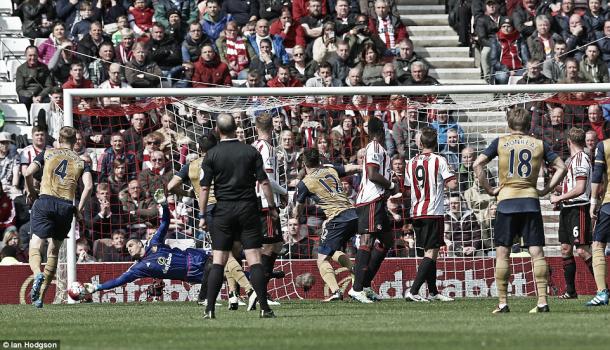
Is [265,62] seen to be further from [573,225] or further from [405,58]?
[573,225]

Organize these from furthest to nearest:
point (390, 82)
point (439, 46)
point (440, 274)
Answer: point (439, 46) → point (390, 82) → point (440, 274)

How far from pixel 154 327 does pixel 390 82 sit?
461 inches

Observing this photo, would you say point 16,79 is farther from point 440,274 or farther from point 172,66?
point 440,274

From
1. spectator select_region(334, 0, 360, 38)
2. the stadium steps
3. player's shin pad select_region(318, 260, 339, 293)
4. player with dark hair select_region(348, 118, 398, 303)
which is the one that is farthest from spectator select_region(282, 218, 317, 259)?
the stadium steps

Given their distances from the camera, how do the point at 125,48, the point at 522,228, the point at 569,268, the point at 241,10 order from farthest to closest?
1. the point at 241,10
2. the point at 125,48
3. the point at 569,268
4. the point at 522,228

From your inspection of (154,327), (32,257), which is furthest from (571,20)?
(154,327)

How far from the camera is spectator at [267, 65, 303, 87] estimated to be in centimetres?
2411

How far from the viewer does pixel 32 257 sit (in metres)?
17.8

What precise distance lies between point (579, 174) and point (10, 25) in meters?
14.0

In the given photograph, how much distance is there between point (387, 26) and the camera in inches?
1058

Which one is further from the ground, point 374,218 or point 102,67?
point 102,67

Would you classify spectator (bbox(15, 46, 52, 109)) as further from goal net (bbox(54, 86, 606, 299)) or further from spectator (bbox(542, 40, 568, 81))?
spectator (bbox(542, 40, 568, 81))

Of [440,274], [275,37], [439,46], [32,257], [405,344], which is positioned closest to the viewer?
[405,344]

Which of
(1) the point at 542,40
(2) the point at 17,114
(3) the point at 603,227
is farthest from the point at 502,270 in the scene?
(2) the point at 17,114
